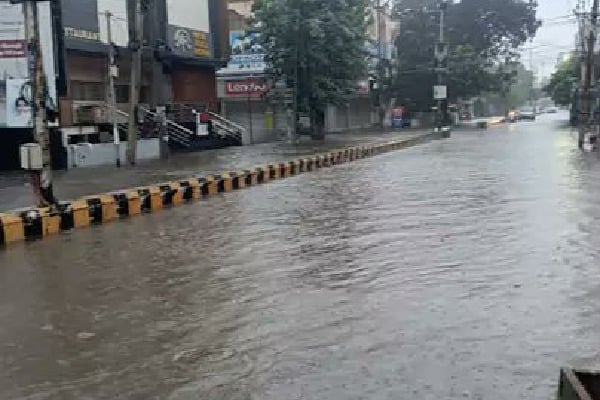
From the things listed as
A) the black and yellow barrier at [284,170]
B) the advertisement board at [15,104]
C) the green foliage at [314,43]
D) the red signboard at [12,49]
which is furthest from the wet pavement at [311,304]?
the green foliage at [314,43]

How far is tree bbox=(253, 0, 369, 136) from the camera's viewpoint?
35031 mm

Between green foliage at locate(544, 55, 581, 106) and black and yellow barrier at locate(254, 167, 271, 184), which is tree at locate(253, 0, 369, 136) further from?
green foliage at locate(544, 55, 581, 106)

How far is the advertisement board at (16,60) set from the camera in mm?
20969

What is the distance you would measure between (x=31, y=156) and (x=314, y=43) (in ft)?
79.3

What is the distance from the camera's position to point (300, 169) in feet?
76.4

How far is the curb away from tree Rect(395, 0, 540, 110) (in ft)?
126

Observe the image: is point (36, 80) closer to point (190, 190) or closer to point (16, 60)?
point (190, 190)

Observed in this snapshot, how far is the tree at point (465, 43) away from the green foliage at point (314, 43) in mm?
22054

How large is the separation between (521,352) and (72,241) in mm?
7706

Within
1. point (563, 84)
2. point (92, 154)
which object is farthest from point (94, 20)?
point (563, 84)

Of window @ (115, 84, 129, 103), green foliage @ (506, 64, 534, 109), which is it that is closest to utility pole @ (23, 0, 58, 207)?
window @ (115, 84, 129, 103)

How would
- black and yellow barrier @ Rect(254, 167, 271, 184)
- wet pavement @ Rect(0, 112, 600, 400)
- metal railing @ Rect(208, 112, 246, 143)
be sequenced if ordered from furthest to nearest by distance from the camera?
metal railing @ Rect(208, 112, 246, 143) < black and yellow barrier @ Rect(254, 167, 271, 184) < wet pavement @ Rect(0, 112, 600, 400)

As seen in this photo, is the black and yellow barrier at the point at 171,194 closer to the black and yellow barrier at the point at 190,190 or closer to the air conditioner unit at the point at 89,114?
the black and yellow barrier at the point at 190,190

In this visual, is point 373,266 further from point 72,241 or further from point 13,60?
point 13,60
